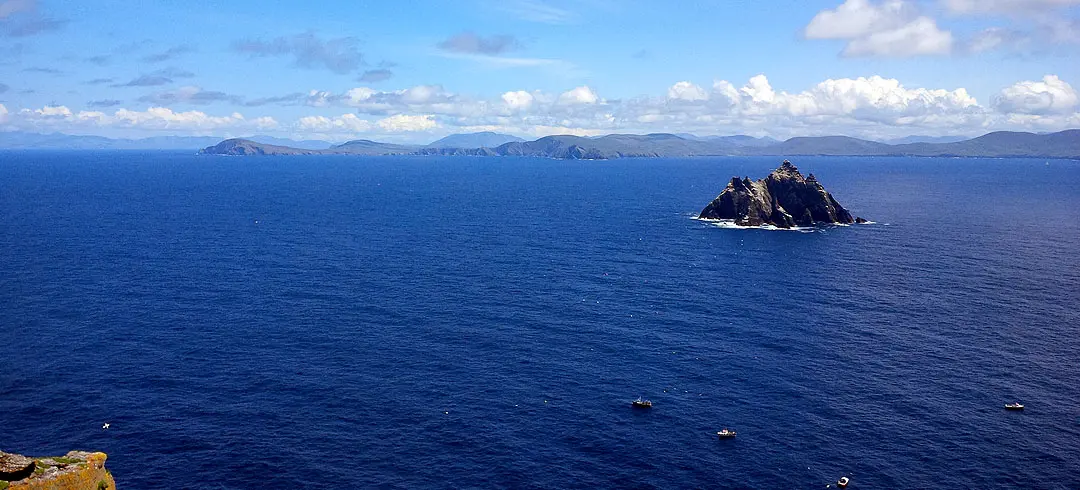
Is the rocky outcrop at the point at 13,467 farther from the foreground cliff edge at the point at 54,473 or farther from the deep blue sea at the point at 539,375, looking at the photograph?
the deep blue sea at the point at 539,375

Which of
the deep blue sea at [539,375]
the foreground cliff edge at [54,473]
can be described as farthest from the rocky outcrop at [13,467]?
the deep blue sea at [539,375]

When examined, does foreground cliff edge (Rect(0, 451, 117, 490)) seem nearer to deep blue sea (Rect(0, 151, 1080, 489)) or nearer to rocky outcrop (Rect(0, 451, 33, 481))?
rocky outcrop (Rect(0, 451, 33, 481))

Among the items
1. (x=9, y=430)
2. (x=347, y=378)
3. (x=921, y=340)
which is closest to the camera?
(x=9, y=430)

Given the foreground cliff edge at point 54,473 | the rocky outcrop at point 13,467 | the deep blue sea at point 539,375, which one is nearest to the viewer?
the rocky outcrop at point 13,467

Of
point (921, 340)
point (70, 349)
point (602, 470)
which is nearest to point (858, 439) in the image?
point (602, 470)

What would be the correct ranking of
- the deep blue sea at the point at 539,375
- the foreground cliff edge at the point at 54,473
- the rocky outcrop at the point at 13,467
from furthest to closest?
1. the deep blue sea at the point at 539,375
2. the foreground cliff edge at the point at 54,473
3. the rocky outcrop at the point at 13,467

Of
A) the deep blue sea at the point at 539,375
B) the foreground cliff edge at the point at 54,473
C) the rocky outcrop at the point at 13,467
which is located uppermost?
the rocky outcrop at the point at 13,467

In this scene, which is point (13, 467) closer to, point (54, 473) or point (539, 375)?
point (54, 473)

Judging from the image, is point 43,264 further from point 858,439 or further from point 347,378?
point 858,439

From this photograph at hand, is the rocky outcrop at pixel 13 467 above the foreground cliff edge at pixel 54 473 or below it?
above

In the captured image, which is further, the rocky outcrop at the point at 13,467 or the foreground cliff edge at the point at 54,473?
the foreground cliff edge at the point at 54,473
